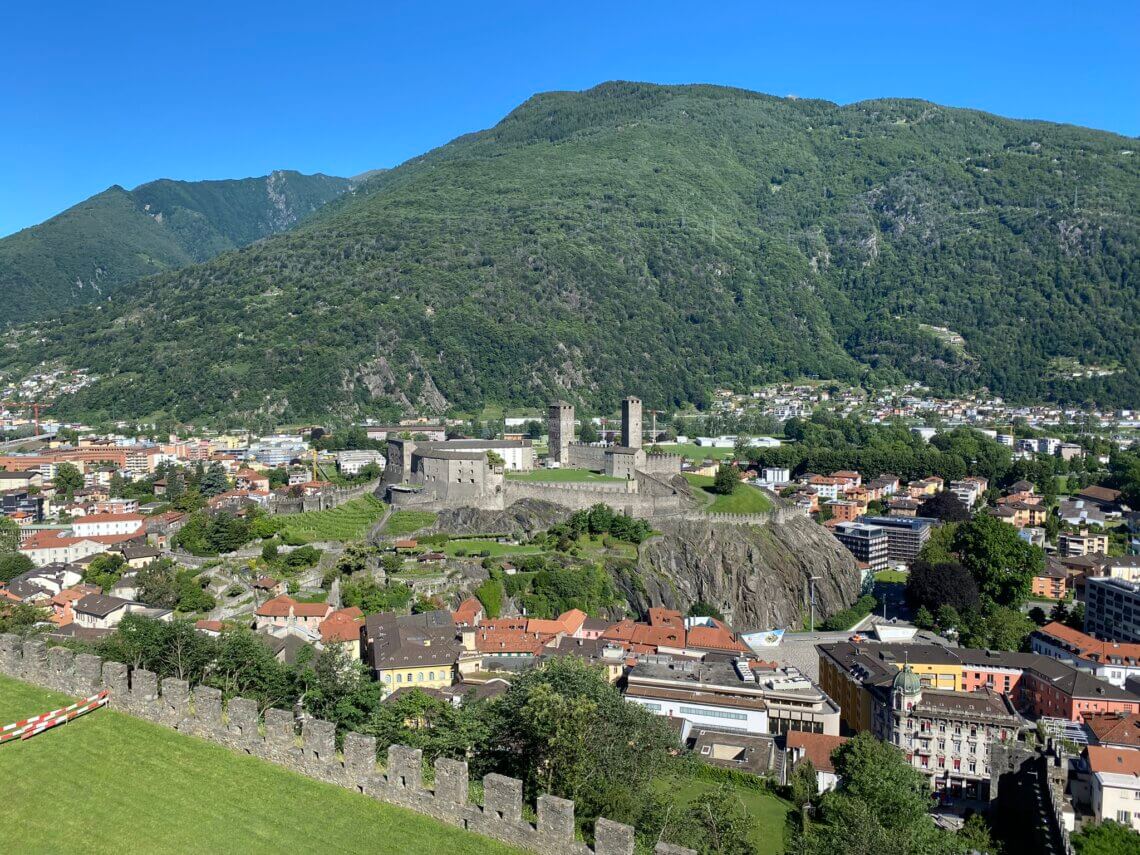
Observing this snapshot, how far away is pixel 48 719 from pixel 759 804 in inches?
930

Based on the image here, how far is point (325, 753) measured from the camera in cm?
1265

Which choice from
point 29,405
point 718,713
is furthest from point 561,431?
point 29,405

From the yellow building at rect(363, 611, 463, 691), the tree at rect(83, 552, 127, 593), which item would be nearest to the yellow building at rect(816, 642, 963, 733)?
the yellow building at rect(363, 611, 463, 691)

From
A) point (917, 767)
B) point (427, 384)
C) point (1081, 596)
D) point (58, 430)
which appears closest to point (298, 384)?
point (427, 384)

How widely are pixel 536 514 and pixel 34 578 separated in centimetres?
3179

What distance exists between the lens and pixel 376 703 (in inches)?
936

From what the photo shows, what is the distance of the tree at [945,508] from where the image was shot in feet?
283

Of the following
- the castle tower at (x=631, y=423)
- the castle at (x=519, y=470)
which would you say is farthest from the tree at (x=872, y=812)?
the castle tower at (x=631, y=423)

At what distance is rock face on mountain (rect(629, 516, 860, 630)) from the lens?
211 ft

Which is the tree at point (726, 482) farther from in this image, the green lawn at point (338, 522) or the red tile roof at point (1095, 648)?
the red tile roof at point (1095, 648)

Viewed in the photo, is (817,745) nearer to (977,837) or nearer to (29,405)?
(977,837)

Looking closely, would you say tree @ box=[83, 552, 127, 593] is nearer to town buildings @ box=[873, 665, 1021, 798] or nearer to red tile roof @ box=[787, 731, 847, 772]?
red tile roof @ box=[787, 731, 847, 772]

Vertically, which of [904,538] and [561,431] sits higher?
[561,431]

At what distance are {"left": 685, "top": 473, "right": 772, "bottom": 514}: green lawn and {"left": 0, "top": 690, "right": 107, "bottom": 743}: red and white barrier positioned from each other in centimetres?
6314
